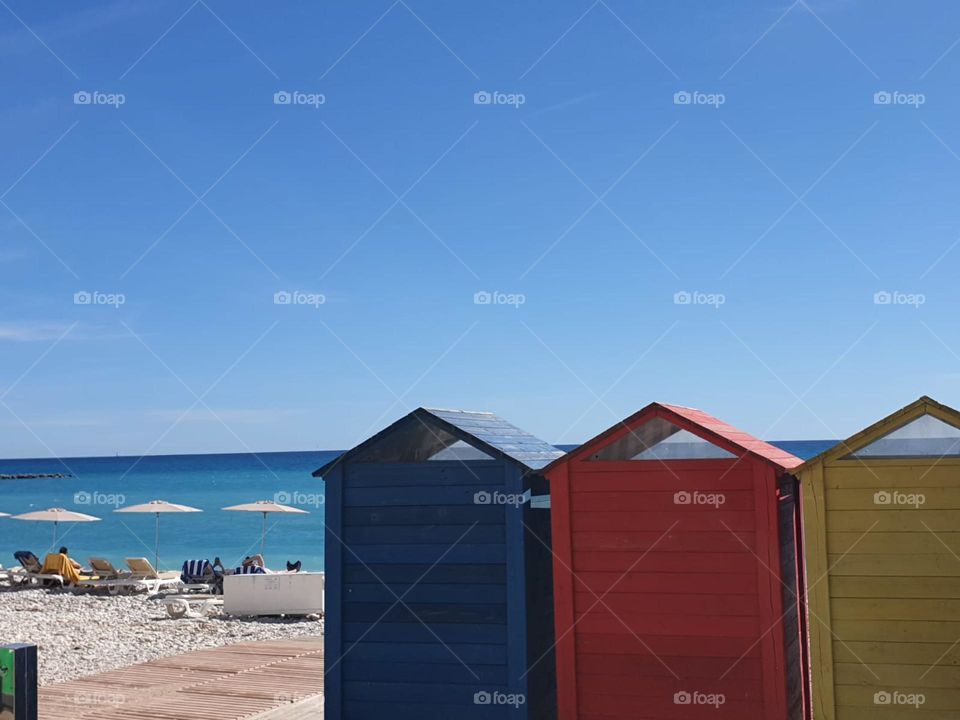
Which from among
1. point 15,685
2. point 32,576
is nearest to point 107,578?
point 32,576

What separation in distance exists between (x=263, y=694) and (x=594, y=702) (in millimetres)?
3730

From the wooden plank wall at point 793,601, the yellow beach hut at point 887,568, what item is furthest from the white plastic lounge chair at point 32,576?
the yellow beach hut at point 887,568

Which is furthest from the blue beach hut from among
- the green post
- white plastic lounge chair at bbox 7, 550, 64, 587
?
white plastic lounge chair at bbox 7, 550, 64, 587

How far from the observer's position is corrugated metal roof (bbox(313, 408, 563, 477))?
7.74m

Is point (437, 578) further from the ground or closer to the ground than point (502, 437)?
closer to the ground

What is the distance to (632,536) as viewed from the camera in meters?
7.40

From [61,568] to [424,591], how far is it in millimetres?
18983

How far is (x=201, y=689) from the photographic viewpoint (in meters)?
9.91

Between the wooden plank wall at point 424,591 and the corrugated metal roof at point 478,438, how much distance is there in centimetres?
15

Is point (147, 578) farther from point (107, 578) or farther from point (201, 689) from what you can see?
point (201, 689)

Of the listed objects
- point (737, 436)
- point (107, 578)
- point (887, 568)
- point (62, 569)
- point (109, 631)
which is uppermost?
point (737, 436)

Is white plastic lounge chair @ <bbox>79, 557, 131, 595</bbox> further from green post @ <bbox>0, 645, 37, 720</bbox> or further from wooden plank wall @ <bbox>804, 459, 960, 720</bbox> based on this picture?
wooden plank wall @ <bbox>804, 459, 960, 720</bbox>

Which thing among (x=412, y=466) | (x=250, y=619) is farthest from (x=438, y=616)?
(x=250, y=619)

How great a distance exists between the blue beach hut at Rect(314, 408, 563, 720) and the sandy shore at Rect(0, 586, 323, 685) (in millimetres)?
5016
